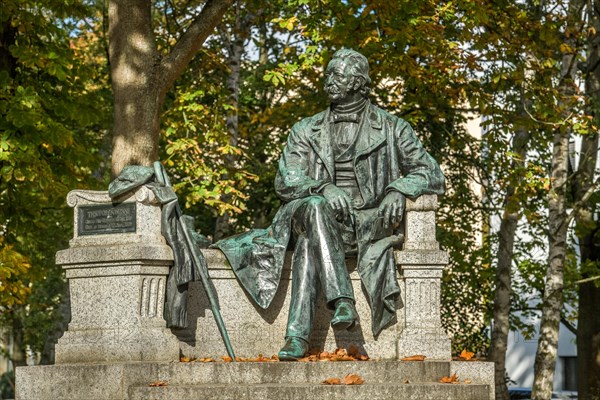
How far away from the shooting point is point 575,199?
21.5m

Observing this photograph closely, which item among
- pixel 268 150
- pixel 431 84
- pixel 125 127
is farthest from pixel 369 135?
pixel 268 150

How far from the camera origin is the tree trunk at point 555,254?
18.8m

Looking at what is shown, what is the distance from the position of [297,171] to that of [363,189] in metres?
0.56

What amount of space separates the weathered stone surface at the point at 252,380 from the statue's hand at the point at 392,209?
3.92 ft

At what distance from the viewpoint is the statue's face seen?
11195 mm

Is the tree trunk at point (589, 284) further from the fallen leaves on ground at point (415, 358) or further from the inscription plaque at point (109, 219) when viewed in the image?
the inscription plaque at point (109, 219)

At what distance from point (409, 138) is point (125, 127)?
5045mm

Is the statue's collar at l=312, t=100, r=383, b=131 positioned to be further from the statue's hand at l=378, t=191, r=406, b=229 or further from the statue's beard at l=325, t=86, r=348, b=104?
the statue's hand at l=378, t=191, r=406, b=229

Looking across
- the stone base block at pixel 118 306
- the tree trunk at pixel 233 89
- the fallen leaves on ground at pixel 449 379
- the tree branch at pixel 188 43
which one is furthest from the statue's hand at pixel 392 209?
the tree trunk at pixel 233 89

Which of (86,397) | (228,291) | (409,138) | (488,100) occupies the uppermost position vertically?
(488,100)

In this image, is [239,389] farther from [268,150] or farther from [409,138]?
[268,150]

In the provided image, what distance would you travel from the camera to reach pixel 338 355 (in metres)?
10.3

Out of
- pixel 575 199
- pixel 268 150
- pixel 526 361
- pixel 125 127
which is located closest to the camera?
pixel 125 127

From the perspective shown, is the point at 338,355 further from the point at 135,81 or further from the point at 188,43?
the point at 188,43
